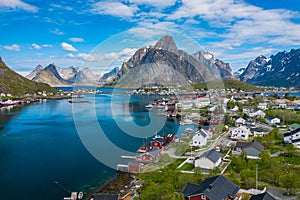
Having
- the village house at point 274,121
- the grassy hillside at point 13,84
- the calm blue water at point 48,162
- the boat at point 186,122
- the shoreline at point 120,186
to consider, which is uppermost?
the grassy hillside at point 13,84

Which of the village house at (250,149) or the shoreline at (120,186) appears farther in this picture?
the village house at (250,149)

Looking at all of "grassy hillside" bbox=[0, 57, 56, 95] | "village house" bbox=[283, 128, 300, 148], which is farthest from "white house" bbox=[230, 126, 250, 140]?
"grassy hillside" bbox=[0, 57, 56, 95]

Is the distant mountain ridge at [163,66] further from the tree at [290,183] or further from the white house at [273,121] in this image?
the white house at [273,121]

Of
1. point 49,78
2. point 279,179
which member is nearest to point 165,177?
point 279,179

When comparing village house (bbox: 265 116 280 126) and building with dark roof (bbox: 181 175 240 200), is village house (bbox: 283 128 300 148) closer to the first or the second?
village house (bbox: 265 116 280 126)

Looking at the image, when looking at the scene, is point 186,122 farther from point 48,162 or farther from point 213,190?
point 213,190

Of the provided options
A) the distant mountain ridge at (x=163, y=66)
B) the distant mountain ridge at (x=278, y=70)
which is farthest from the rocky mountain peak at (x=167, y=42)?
the distant mountain ridge at (x=278, y=70)
